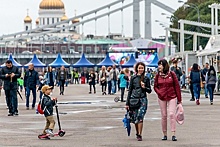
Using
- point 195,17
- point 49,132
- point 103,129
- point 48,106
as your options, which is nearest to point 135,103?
point 49,132

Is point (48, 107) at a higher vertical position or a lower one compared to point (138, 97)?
lower

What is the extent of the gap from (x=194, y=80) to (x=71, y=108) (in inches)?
185

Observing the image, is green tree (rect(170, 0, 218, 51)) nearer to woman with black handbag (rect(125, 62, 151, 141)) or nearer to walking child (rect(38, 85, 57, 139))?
walking child (rect(38, 85, 57, 139))

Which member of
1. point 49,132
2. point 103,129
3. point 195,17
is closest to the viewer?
point 49,132

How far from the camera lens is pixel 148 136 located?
18.0 m

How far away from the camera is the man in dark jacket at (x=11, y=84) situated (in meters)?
24.8

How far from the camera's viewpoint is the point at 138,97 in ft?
56.7

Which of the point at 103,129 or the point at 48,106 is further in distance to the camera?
the point at 103,129

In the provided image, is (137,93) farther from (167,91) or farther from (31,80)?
(31,80)

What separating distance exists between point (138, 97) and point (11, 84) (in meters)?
8.27

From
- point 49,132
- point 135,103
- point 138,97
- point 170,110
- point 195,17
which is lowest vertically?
point 49,132

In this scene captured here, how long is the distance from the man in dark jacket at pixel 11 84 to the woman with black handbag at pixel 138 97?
8.01 metres

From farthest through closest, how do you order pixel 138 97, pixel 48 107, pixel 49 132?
pixel 48 107
pixel 49 132
pixel 138 97

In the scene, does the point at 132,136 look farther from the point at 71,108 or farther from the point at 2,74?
the point at 71,108
